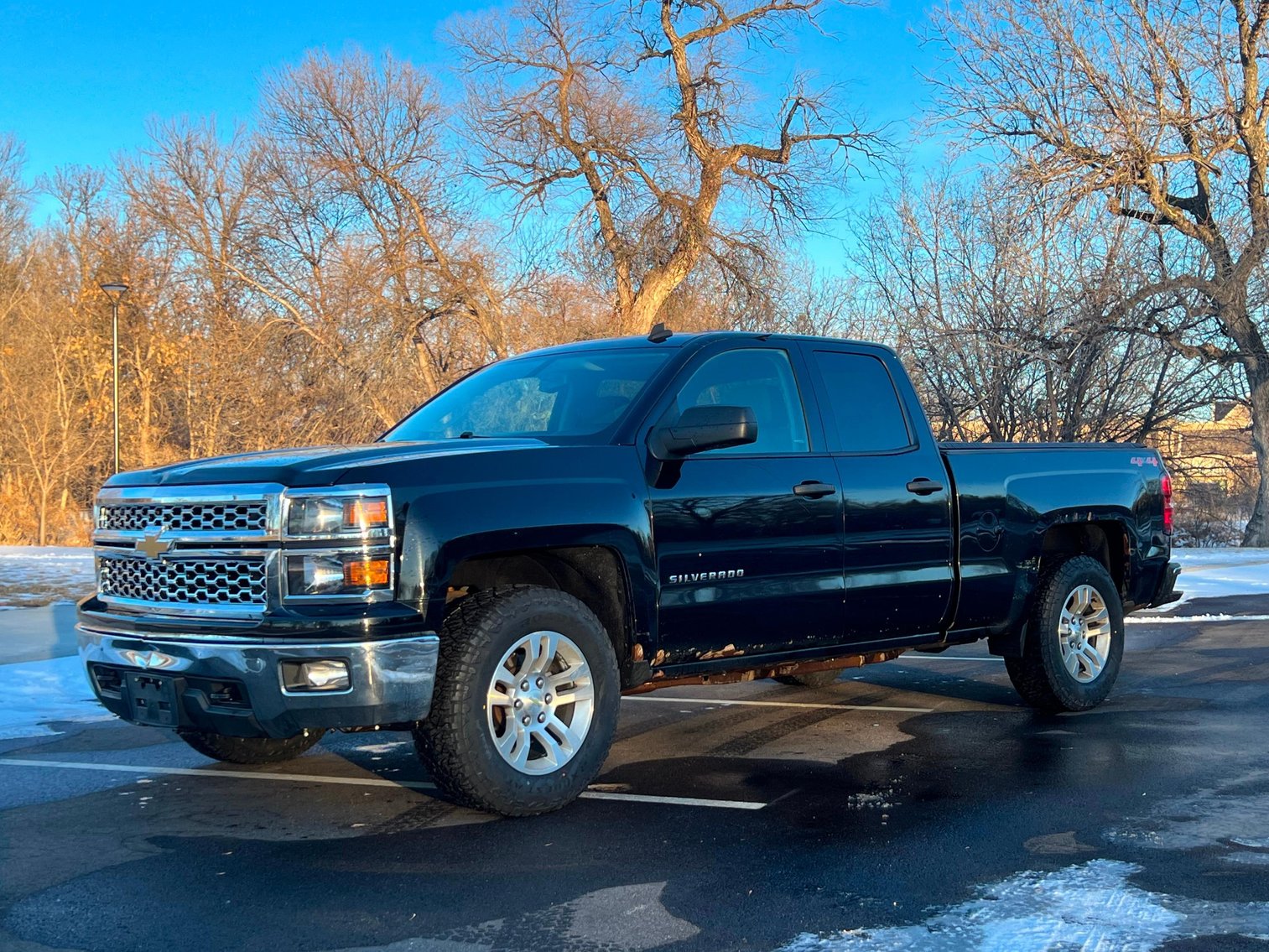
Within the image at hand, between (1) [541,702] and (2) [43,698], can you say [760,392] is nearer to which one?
(1) [541,702]

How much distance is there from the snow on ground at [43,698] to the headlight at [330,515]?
10.6 feet

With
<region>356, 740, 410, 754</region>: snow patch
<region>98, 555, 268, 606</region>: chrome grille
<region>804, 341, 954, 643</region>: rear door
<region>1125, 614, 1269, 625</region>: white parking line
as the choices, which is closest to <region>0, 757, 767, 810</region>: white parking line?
<region>356, 740, 410, 754</region>: snow patch

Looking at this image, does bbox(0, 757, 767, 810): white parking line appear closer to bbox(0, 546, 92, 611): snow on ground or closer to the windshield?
the windshield

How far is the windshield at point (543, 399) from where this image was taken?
19.6 feet

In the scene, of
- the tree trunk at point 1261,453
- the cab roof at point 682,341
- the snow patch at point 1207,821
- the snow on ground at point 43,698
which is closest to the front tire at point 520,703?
the cab roof at point 682,341

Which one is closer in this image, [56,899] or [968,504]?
[56,899]

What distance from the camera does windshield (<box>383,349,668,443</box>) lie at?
19.6 feet

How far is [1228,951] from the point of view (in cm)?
357

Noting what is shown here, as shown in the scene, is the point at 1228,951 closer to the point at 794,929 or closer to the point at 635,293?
the point at 794,929

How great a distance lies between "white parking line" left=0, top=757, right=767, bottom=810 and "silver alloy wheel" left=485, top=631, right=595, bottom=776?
0.42m

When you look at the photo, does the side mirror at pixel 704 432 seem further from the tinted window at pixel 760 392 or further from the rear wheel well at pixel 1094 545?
the rear wheel well at pixel 1094 545

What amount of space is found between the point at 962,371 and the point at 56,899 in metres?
25.7

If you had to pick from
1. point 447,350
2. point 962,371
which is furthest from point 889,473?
point 447,350

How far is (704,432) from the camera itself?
18.0 ft
